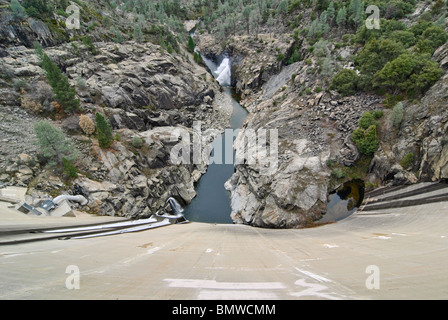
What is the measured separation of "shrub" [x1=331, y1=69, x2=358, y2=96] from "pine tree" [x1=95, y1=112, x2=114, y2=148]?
38.2 meters

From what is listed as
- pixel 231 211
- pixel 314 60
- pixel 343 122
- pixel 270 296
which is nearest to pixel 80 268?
pixel 270 296

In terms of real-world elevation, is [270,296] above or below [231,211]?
above

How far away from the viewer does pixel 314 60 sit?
42.2 m

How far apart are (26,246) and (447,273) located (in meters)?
15.6

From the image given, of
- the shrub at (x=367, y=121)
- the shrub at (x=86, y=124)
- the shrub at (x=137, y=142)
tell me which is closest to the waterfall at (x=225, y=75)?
the shrub at (x=137, y=142)

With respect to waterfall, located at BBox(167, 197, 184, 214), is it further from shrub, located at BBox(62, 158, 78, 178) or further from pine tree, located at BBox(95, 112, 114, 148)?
shrub, located at BBox(62, 158, 78, 178)

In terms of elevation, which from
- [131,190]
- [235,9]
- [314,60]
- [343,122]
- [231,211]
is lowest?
[231,211]

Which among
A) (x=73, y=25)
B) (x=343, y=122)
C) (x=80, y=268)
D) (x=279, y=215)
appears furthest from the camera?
(x=73, y=25)

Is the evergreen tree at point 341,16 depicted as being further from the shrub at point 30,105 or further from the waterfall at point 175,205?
the shrub at point 30,105

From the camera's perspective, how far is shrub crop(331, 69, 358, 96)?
33.3 metres

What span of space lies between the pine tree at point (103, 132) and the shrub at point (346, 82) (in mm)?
38234

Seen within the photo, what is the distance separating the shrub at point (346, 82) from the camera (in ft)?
109

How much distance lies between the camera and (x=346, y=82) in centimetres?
3388

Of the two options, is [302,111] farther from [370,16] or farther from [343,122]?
[370,16]
